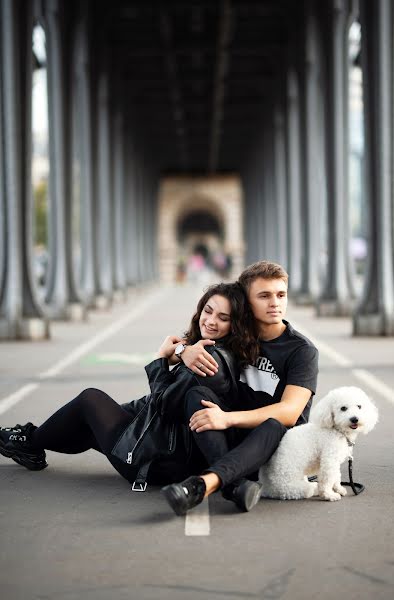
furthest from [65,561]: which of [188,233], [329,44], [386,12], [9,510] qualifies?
[188,233]

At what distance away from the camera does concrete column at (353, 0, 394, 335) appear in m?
19.8

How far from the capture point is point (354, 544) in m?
5.25

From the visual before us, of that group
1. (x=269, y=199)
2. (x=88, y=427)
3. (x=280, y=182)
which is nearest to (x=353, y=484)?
(x=88, y=427)

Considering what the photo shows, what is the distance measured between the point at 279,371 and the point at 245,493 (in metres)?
0.90

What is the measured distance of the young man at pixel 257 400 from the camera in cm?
591

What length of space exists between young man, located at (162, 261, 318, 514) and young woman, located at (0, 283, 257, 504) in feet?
0.14

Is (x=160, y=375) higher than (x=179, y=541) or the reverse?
higher

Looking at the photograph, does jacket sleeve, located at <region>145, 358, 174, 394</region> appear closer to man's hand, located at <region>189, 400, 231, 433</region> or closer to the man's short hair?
man's hand, located at <region>189, 400, 231, 433</region>

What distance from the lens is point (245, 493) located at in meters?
5.80

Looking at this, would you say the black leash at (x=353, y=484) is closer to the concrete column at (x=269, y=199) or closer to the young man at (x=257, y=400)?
the young man at (x=257, y=400)

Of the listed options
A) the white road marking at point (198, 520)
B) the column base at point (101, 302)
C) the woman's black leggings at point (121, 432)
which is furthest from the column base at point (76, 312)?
the white road marking at point (198, 520)

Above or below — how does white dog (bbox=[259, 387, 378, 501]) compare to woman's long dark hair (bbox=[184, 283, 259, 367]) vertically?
below

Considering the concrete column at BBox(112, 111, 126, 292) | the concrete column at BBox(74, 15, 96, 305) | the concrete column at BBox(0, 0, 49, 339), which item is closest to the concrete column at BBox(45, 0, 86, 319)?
the concrete column at BBox(0, 0, 49, 339)

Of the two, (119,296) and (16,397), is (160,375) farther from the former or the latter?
(119,296)
